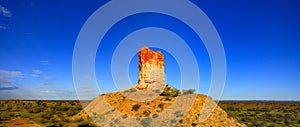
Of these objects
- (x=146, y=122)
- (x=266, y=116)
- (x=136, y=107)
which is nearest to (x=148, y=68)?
(x=136, y=107)

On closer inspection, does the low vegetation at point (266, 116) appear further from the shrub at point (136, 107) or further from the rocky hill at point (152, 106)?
the shrub at point (136, 107)

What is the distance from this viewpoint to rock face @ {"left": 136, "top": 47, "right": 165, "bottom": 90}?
5547cm

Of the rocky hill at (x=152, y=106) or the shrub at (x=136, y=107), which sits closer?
the rocky hill at (x=152, y=106)

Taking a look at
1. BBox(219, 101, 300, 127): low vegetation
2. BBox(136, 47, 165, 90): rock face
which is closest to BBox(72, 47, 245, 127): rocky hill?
BBox(136, 47, 165, 90): rock face

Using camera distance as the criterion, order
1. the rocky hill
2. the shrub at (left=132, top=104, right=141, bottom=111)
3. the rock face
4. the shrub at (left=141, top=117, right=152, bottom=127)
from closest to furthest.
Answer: the shrub at (left=141, top=117, right=152, bottom=127), the rocky hill, the shrub at (left=132, top=104, right=141, bottom=111), the rock face

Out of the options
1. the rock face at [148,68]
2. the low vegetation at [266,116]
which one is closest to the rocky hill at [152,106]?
the rock face at [148,68]

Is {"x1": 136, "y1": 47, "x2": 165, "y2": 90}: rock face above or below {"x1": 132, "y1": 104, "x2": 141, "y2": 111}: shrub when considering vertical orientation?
above

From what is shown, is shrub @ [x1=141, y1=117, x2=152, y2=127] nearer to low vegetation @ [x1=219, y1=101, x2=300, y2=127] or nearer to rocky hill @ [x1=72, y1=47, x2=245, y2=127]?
rocky hill @ [x1=72, y1=47, x2=245, y2=127]

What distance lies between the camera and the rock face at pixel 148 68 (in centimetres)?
5547

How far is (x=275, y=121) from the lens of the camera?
6319cm

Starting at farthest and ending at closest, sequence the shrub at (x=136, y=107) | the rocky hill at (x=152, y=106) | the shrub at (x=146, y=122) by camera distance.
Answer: the shrub at (x=136, y=107) → the rocky hill at (x=152, y=106) → the shrub at (x=146, y=122)

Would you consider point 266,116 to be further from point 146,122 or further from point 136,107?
point 146,122

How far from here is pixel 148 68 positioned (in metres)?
55.4

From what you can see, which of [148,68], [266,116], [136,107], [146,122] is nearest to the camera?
Result: [146,122]
